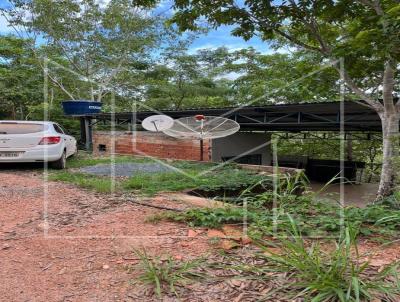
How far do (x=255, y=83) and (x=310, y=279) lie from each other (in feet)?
51.0

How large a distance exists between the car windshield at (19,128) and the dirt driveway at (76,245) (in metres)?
3.37

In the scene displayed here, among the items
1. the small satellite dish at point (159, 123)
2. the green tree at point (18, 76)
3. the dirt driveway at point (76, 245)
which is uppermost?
the green tree at point (18, 76)

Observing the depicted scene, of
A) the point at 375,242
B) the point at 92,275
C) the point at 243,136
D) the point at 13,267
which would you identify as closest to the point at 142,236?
the point at 92,275

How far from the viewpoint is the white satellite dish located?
984cm

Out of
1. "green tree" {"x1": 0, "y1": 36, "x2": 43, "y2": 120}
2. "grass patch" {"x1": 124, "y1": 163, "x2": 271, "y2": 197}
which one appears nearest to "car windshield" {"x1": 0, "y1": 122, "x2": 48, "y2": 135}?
"grass patch" {"x1": 124, "y1": 163, "x2": 271, "y2": 197}

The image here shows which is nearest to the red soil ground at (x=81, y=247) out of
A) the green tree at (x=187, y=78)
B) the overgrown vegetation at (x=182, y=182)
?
the overgrown vegetation at (x=182, y=182)

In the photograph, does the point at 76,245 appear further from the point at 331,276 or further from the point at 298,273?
the point at 331,276

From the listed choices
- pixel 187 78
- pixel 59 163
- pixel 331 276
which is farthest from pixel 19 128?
pixel 187 78

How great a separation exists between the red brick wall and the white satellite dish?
3.21m

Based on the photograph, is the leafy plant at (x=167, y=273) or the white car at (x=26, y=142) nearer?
the leafy plant at (x=167, y=273)

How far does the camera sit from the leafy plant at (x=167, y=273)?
96.0 inches

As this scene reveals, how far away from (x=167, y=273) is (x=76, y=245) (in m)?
1.26

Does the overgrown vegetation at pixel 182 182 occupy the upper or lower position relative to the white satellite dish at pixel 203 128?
lower

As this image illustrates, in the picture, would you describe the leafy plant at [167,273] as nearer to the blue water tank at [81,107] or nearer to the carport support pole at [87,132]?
the blue water tank at [81,107]
